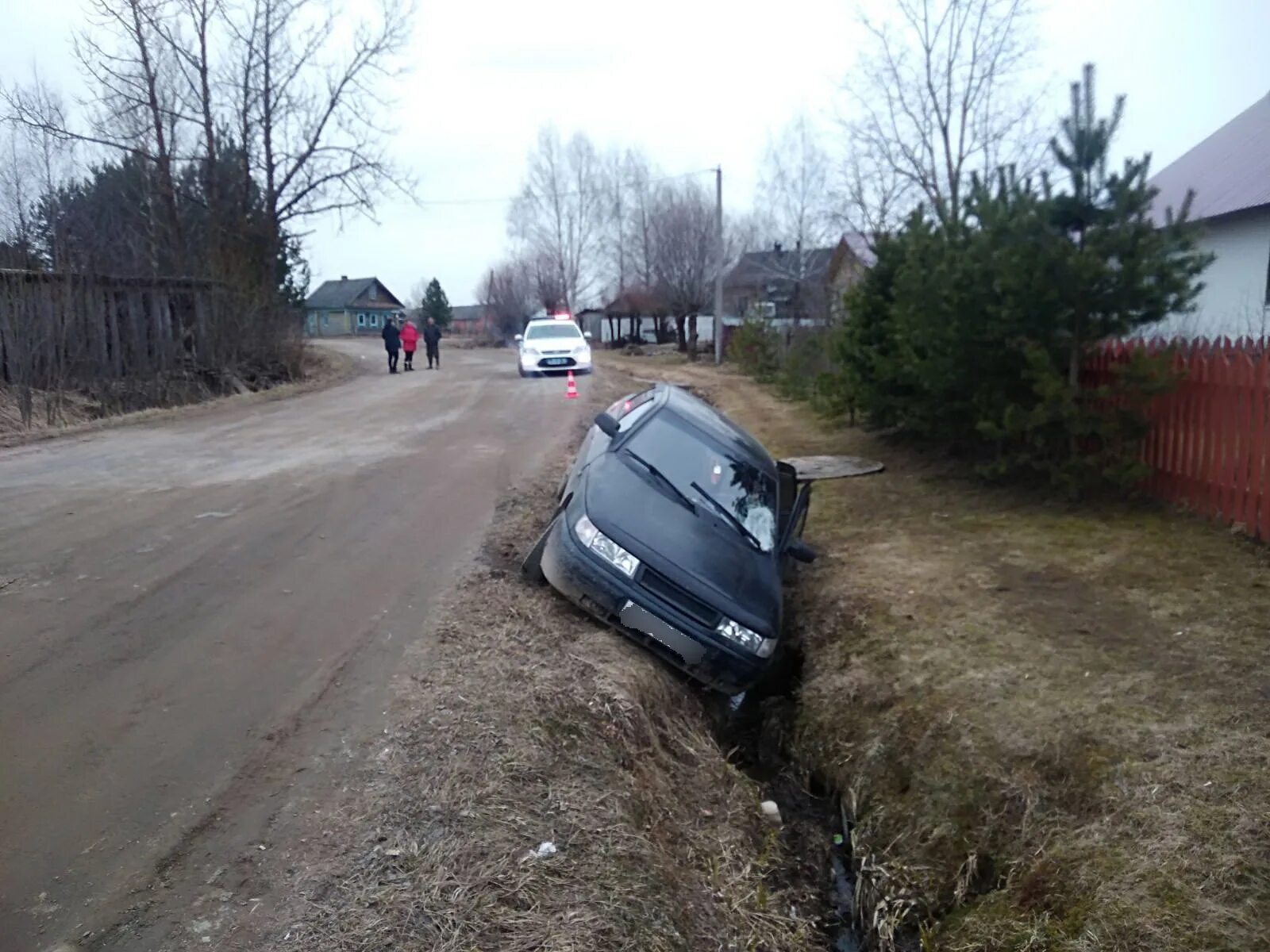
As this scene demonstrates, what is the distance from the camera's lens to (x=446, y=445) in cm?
1234

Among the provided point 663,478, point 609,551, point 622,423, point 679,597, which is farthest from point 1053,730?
point 622,423

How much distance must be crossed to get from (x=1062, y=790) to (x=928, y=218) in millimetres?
9216

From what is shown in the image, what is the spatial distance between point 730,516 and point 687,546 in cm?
60

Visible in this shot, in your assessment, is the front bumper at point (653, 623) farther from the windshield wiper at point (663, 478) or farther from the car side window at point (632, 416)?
the car side window at point (632, 416)

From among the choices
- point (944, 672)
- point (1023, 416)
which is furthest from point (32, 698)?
point (1023, 416)

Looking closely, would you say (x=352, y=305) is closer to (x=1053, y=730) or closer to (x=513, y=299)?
(x=513, y=299)

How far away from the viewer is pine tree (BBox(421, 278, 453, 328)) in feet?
271

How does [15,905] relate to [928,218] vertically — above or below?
below

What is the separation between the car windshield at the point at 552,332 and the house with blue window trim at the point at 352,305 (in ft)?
221

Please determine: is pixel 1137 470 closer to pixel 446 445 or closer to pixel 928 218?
pixel 928 218

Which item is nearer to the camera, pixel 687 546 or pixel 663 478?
pixel 687 546

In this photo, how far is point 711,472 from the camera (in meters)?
6.80

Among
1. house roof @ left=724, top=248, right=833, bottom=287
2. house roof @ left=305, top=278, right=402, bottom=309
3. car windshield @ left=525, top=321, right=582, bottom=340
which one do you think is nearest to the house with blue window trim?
house roof @ left=305, top=278, right=402, bottom=309

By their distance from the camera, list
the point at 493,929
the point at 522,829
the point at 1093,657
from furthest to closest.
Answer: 1. the point at 1093,657
2. the point at 522,829
3. the point at 493,929
